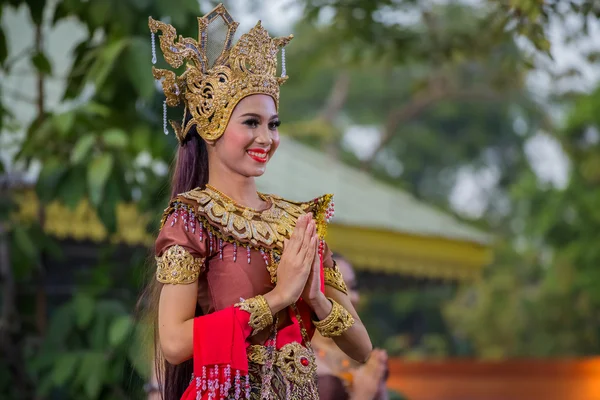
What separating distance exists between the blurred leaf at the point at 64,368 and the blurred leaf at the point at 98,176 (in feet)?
3.90

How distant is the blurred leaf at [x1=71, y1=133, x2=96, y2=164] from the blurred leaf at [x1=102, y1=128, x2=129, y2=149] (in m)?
0.07

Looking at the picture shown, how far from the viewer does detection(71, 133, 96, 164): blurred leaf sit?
5734 millimetres

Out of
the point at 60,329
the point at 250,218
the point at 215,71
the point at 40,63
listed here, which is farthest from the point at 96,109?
the point at 250,218

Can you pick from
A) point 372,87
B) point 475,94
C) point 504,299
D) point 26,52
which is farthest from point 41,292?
point 372,87

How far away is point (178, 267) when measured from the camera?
272 cm

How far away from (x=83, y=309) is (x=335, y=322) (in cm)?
391

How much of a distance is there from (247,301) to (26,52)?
4205mm

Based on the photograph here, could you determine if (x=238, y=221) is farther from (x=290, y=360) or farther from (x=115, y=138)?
(x=115, y=138)

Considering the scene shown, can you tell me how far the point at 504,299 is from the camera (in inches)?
840

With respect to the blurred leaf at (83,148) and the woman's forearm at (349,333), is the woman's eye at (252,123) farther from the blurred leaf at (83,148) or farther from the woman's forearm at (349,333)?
the blurred leaf at (83,148)

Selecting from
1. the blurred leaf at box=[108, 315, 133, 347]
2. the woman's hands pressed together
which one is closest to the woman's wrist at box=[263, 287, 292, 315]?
the woman's hands pressed together

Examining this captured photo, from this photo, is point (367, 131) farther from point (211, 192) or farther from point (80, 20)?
point (211, 192)

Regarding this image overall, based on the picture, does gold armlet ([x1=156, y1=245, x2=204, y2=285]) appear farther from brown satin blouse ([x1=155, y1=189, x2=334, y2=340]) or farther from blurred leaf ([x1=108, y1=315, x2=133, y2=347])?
blurred leaf ([x1=108, y1=315, x2=133, y2=347])

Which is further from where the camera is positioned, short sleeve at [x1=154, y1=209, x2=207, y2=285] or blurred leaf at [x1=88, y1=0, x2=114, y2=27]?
blurred leaf at [x1=88, y1=0, x2=114, y2=27]
